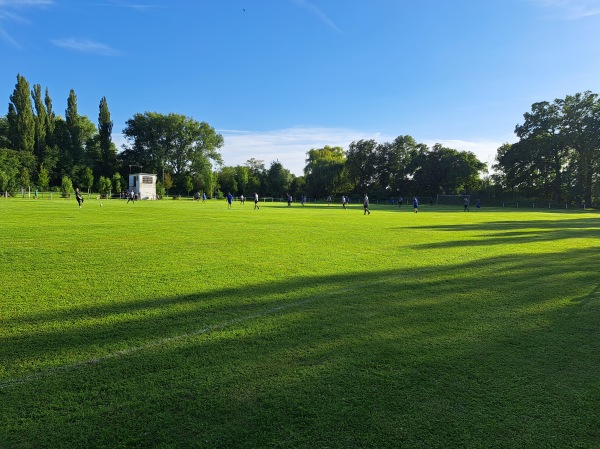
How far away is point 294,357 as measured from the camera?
4.30 metres

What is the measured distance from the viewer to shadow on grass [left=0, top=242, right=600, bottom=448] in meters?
3.01

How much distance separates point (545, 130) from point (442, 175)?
2210 cm

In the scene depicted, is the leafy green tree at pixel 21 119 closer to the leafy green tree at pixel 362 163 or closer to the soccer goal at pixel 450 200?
the leafy green tree at pixel 362 163

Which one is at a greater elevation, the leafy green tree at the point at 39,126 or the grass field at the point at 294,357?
the leafy green tree at the point at 39,126

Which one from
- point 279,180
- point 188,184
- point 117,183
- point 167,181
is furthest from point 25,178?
point 279,180

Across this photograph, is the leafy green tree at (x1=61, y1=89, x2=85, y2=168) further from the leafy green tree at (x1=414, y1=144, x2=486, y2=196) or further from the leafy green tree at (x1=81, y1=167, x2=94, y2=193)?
the leafy green tree at (x1=414, y1=144, x2=486, y2=196)

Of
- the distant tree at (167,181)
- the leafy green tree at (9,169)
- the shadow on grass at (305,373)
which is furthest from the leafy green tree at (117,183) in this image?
the shadow on grass at (305,373)

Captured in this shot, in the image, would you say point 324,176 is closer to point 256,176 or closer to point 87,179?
point 256,176

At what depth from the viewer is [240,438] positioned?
2.93 meters

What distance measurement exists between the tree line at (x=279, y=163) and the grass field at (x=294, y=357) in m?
67.3

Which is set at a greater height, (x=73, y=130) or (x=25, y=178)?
(x=73, y=130)

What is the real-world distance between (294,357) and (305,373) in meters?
0.37

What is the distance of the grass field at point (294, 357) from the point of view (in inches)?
120

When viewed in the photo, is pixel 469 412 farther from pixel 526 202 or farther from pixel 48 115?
pixel 48 115
